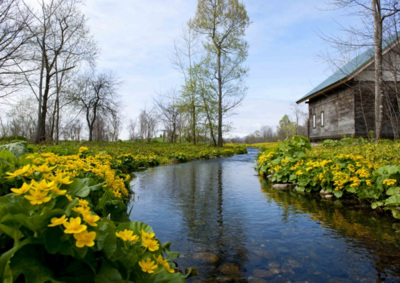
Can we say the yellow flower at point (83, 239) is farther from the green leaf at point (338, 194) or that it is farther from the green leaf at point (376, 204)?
the green leaf at point (338, 194)

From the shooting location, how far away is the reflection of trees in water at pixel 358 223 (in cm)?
257

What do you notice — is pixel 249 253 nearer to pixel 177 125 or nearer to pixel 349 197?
pixel 349 197

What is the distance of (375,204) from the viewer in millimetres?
4059

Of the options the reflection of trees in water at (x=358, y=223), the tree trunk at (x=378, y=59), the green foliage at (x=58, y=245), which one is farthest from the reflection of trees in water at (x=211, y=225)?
the tree trunk at (x=378, y=59)

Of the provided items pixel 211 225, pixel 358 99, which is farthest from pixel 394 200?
pixel 358 99

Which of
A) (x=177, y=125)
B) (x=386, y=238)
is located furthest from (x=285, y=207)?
(x=177, y=125)

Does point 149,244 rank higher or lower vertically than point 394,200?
higher

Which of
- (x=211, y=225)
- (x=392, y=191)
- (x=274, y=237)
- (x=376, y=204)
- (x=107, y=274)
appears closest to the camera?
(x=107, y=274)

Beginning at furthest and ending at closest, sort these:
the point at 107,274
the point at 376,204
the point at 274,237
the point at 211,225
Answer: the point at 376,204 < the point at 211,225 < the point at 274,237 < the point at 107,274

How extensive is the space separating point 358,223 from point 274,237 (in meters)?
1.33

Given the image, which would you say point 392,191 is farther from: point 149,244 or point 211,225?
point 149,244

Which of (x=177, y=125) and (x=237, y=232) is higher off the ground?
(x=177, y=125)

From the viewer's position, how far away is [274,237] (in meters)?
3.13

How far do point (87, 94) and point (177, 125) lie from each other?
1169 centimetres
